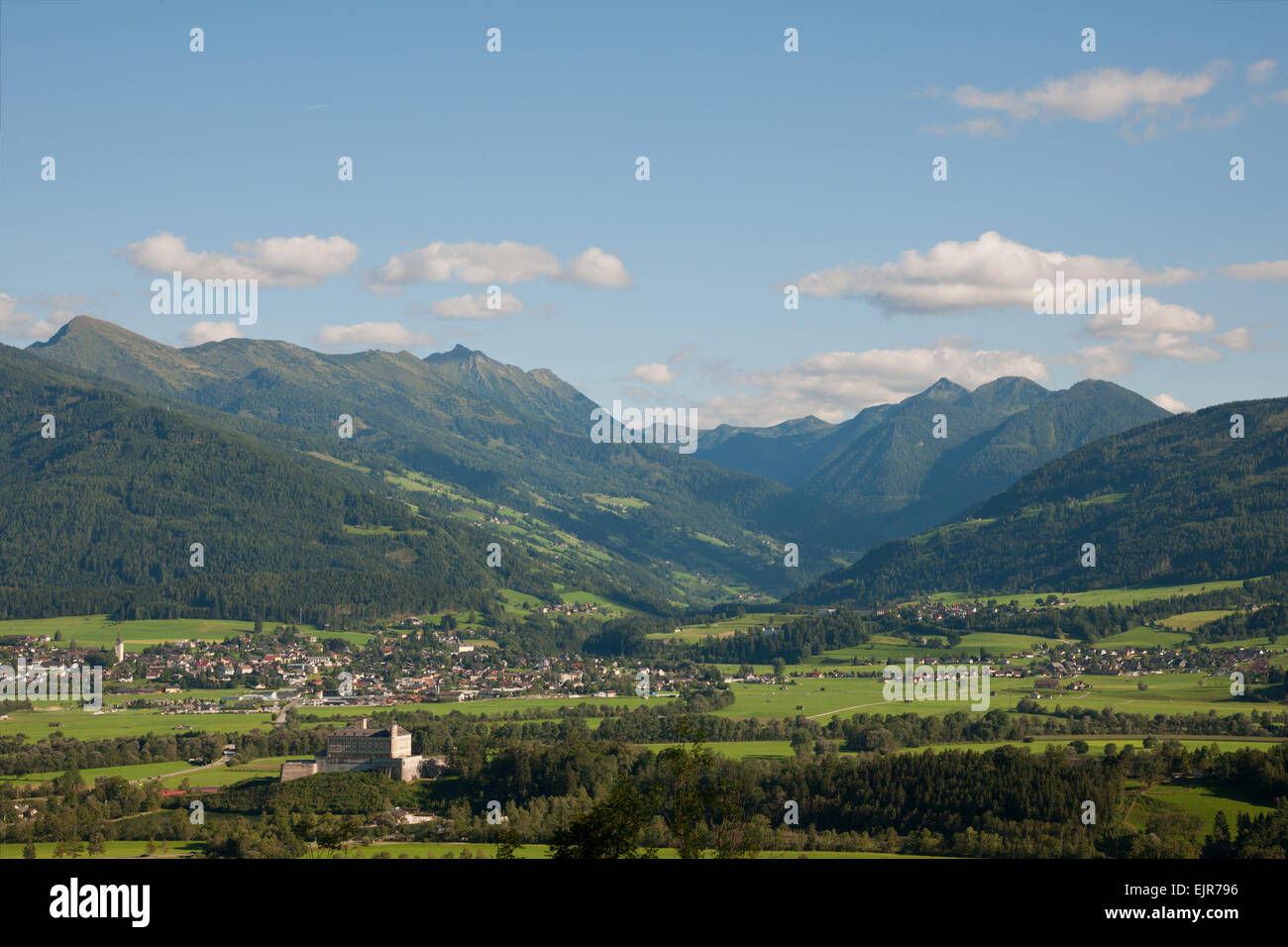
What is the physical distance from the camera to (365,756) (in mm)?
103312

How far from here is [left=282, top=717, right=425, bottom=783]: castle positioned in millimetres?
100250

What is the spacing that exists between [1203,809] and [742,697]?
81858 millimetres

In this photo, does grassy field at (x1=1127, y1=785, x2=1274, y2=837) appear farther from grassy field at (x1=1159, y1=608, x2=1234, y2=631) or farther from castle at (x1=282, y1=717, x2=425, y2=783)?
grassy field at (x1=1159, y1=608, x2=1234, y2=631)

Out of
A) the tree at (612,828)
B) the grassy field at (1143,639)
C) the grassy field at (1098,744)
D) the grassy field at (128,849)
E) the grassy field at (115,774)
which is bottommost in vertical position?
the grassy field at (115,774)

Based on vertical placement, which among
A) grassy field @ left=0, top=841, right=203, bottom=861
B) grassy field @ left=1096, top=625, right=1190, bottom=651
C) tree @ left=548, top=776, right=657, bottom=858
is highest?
tree @ left=548, top=776, right=657, bottom=858

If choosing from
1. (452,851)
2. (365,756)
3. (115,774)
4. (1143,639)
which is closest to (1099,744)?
(452,851)

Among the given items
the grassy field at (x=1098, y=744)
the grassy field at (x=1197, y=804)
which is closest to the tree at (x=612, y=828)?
the grassy field at (x=1197, y=804)

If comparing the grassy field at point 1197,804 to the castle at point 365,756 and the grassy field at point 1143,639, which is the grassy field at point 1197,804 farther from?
the grassy field at point 1143,639

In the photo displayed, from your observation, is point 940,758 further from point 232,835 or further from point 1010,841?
point 232,835

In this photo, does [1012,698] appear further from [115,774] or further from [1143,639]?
[115,774]

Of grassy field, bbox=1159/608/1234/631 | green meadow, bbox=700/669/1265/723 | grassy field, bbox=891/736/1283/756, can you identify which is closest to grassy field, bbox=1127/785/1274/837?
grassy field, bbox=891/736/1283/756

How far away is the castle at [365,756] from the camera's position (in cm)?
10025
